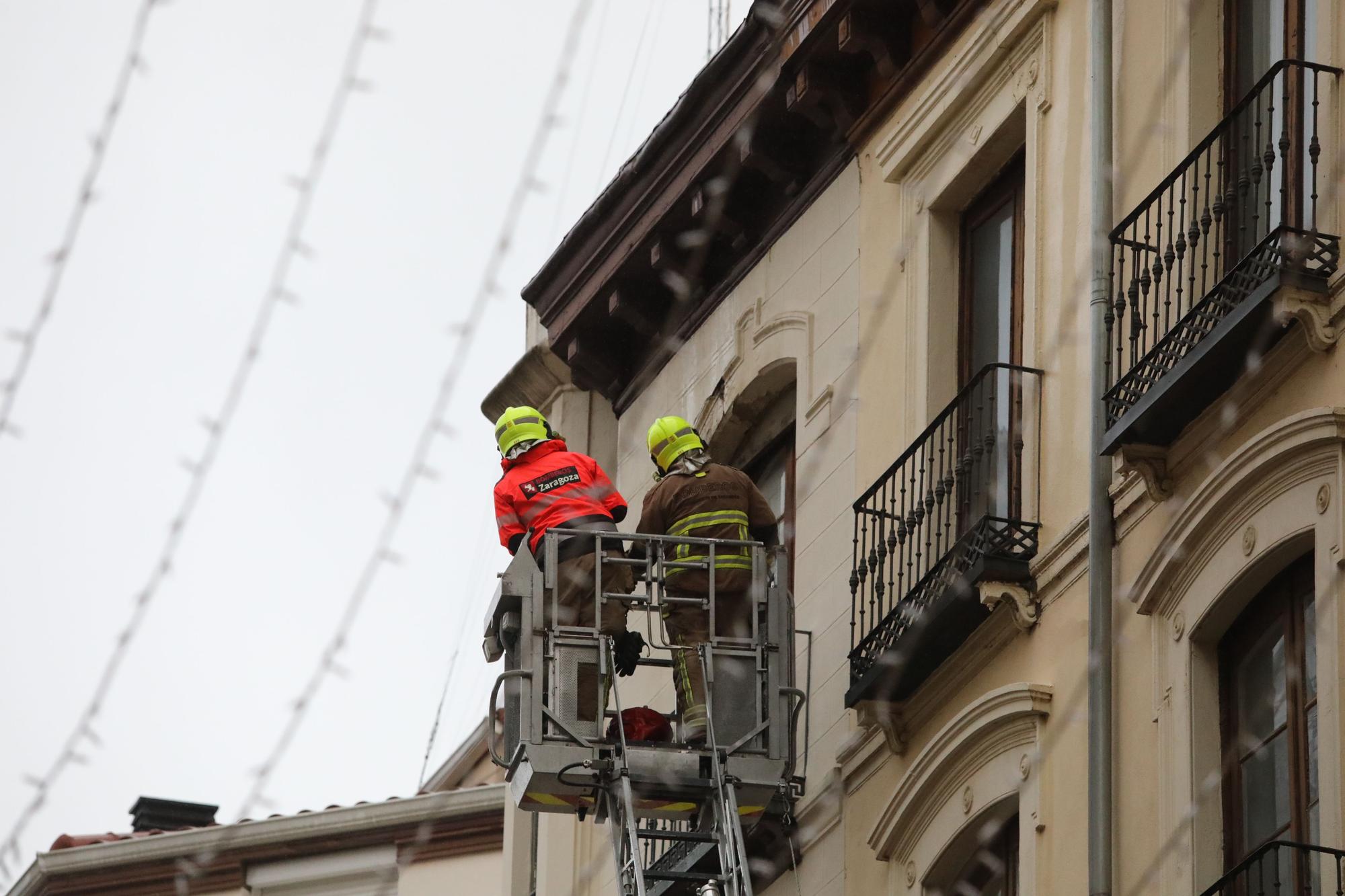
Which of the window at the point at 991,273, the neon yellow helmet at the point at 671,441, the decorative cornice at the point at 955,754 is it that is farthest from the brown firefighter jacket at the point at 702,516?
the window at the point at 991,273

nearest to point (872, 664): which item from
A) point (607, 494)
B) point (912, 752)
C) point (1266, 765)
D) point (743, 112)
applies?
point (912, 752)

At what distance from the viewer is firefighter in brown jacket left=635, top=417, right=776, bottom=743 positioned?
14.0 meters

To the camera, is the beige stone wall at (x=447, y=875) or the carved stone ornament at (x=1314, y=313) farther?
the beige stone wall at (x=447, y=875)

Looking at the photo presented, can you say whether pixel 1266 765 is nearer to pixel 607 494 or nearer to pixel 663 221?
pixel 607 494

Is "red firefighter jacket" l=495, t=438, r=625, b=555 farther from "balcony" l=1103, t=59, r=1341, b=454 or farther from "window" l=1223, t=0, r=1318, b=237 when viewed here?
"window" l=1223, t=0, r=1318, b=237

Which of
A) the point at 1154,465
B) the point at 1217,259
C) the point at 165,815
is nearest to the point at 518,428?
the point at 1154,465

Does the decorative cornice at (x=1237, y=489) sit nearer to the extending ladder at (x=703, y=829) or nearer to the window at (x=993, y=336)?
the window at (x=993, y=336)

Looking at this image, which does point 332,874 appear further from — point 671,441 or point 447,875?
point 671,441

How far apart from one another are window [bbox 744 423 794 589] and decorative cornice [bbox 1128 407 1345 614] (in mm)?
4659

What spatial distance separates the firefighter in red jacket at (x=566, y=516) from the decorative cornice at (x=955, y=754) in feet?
5.02

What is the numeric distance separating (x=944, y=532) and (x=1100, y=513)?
5.96 feet

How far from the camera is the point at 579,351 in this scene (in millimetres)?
19156

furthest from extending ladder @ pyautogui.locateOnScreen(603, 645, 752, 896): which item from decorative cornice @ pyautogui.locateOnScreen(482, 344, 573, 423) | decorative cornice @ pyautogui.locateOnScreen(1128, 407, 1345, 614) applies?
decorative cornice @ pyautogui.locateOnScreen(482, 344, 573, 423)

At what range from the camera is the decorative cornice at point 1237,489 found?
35.8 ft
